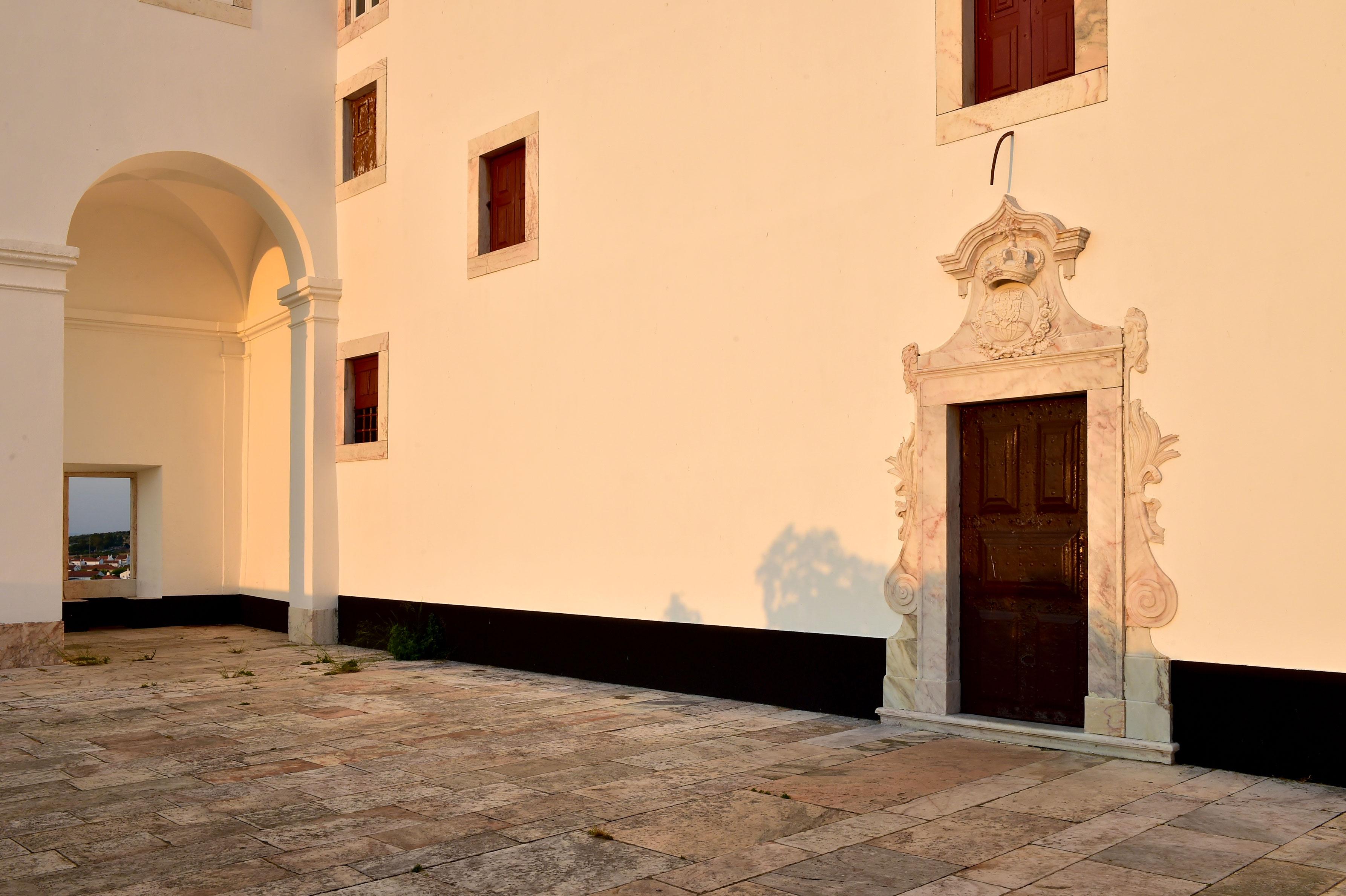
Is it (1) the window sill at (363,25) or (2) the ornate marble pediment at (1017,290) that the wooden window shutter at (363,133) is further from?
(2) the ornate marble pediment at (1017,290)

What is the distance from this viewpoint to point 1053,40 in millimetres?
6668

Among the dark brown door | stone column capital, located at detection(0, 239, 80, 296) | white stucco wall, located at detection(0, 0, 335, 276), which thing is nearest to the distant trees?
stone column capital, located at detection(0, 239, 80, 296)

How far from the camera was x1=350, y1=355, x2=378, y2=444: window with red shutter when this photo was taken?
40.9 feet

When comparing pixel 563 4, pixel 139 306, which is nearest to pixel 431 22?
pixel 563 4

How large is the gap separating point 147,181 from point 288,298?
2.83 meters

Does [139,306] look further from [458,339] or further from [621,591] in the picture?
[621,591]

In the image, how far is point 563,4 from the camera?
387 inches

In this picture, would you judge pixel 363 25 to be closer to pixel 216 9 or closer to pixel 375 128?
pixel 375 128

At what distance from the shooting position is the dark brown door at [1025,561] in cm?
639

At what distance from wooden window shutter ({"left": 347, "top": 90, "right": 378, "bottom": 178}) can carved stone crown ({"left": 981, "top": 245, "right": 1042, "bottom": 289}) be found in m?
7.96

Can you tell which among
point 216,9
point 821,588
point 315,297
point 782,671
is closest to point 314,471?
point 315,297

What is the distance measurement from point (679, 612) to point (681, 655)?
322 millimetres

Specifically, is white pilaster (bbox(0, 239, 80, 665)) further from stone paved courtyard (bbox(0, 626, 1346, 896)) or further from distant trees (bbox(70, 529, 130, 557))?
distant trees (bbox(70, 529, 130, 557))

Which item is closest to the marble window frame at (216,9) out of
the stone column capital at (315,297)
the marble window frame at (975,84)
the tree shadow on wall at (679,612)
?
the stone column capital at (315,297)
